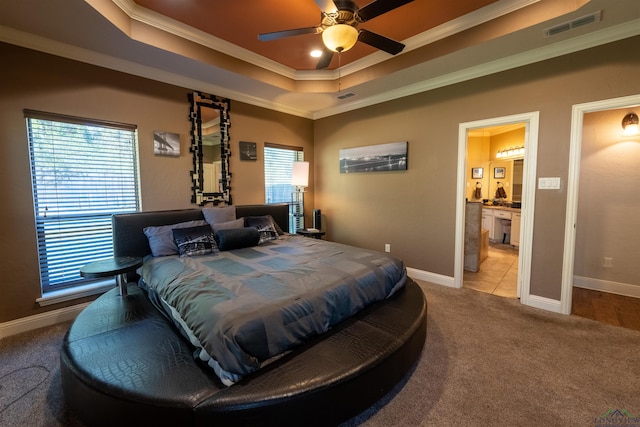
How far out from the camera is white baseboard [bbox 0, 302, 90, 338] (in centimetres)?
251

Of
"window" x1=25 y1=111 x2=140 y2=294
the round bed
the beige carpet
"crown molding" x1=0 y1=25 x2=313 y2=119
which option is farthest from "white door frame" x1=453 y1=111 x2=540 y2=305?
"window" x1=25 y1=111 x2=140 y2=294

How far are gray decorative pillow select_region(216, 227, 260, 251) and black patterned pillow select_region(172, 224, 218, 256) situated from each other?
3.4 inches

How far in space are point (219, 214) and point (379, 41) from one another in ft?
9.23

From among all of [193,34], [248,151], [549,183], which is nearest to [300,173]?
[248,151]

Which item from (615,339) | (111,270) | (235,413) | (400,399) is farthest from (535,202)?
(111,270)

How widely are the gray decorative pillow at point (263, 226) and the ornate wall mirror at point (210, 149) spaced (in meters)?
0.61

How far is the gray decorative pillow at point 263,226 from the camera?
11.9ft

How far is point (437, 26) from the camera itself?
2812mm

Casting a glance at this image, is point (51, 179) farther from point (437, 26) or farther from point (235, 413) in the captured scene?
point (437, 26)

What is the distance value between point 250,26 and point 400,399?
11.8 ft

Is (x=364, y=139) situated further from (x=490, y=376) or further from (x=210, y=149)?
(x=490, y=376)

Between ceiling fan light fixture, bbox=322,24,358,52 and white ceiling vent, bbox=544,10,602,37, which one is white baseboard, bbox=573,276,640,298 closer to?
white ceiling vent, bbox=544,10,602,37

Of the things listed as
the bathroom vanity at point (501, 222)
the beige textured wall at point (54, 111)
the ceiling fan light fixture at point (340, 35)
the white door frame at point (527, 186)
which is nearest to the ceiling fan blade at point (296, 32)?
the ceiling fan light fixture at point (340, 35)

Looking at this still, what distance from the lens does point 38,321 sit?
2668mm
